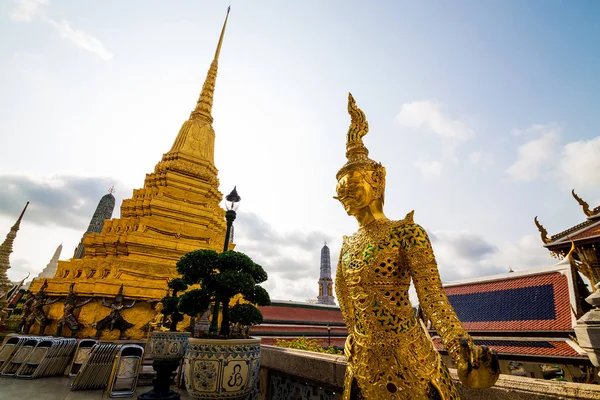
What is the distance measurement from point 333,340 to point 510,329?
47.2 feet

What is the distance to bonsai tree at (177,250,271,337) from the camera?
14.2ft

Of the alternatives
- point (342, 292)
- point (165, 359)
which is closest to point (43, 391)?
point (165, 359)

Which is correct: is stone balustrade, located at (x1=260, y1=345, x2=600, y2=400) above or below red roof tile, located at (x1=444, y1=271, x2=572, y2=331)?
below

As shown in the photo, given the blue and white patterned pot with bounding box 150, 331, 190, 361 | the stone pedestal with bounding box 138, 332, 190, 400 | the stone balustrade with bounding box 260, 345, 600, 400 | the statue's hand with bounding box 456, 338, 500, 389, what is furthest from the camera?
the blue and white patterned pot with bounding box 150, 331, 190, 361

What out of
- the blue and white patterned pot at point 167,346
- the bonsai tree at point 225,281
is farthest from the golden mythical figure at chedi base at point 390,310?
the blue and white patterned pot at point 167,346

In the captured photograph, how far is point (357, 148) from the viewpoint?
2.52m

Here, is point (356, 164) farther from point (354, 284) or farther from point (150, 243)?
point (150, 243)

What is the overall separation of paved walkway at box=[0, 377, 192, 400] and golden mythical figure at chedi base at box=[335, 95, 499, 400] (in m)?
6.09

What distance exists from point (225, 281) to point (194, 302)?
1006 millimetres

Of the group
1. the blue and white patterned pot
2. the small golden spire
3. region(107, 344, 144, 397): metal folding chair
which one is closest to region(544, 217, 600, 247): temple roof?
the blue and white patterned pot

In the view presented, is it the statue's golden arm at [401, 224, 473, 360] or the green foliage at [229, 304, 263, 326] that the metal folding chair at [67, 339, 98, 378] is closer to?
the green foliage at [229, 304, 263, 326]

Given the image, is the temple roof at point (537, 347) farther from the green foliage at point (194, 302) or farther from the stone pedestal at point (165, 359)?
the stone pedestal at point (165, 359)

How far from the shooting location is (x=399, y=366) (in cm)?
172

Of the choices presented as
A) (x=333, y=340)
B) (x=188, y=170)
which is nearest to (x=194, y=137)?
(x=188, y=170)
